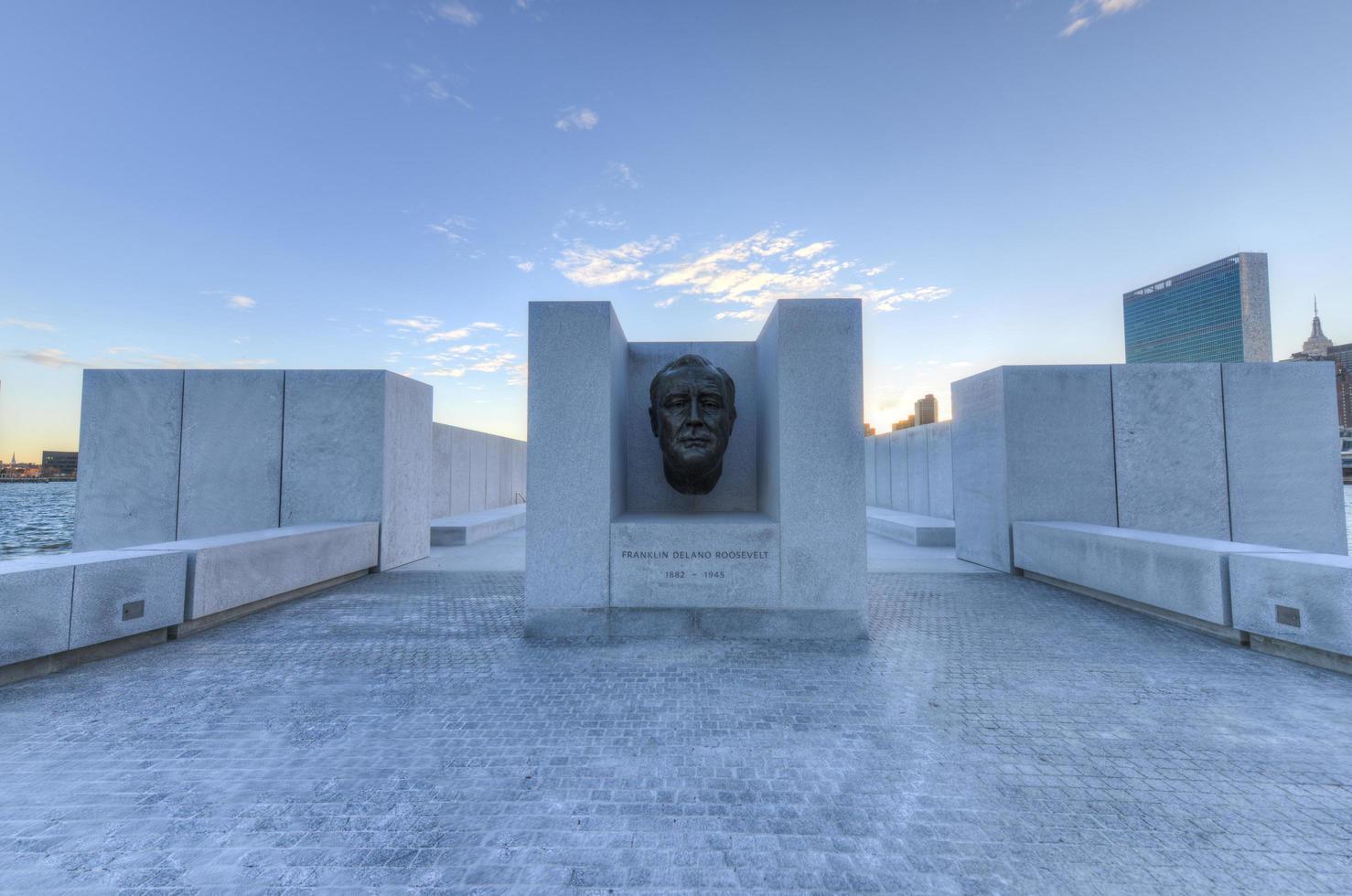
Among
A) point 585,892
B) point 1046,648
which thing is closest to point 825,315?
point 1046,648

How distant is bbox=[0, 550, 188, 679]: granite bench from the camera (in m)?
4.46

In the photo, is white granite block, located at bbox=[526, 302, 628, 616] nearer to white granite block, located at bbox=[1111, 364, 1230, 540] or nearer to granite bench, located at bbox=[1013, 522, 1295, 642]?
granite bench, located at bbox=[1013, 522, 1295, 642]

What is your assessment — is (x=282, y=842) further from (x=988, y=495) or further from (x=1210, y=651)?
(x=988, y=495)

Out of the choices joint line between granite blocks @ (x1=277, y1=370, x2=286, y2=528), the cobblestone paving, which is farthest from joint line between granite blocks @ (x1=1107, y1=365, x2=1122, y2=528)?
joint line between granite blocks @ (x1=277, y1=370, x2=286, y2=528)

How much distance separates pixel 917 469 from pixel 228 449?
17.4 metres

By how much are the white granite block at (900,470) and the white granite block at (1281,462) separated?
330 inches

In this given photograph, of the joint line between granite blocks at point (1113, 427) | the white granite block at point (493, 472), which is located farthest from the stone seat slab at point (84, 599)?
the white granite block at point (493, 472)

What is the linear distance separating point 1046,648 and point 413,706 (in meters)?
5.92

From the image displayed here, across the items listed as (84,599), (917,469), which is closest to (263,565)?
(84,599)

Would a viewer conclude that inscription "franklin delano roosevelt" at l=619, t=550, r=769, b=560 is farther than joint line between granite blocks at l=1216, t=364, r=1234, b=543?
No

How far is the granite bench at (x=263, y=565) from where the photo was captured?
19.5 ft

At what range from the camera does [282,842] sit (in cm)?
256

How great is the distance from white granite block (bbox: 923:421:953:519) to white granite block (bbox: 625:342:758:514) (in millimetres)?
9405

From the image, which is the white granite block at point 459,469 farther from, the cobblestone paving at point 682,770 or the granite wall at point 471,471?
the cobblestone paving at point 682,770
